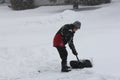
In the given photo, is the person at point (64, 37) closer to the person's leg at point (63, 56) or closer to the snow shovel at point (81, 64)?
the person's leg at point (63, 56)

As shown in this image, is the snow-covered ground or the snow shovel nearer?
the snow-covered ground

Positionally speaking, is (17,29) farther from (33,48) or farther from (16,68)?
(16,68)

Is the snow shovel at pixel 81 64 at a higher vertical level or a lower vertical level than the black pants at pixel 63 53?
lower

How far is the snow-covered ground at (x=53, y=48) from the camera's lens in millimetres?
10086

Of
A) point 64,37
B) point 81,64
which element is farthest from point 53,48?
point 64,37

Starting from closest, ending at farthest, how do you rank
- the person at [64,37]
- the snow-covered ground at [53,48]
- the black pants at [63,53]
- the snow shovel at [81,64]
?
1. the person at [64,37]
2. the black pants at [63,53]
3. the snow-covered ground at [53,48]
4. the snow shovel at [81,64]

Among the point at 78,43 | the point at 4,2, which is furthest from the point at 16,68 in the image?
the point at 4,2

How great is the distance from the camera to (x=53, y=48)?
12969 mm

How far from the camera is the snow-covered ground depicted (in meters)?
10.1

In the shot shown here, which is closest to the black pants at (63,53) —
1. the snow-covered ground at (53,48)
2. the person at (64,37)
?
the person at (64,37)

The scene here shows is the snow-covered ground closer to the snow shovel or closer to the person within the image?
the snow shovel

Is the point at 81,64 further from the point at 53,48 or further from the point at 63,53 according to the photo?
the point at 53,48

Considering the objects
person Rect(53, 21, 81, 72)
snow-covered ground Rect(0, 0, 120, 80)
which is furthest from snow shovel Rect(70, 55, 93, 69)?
person Rect(53, 21, 81, 72)

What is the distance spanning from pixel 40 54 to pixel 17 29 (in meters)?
6.00
